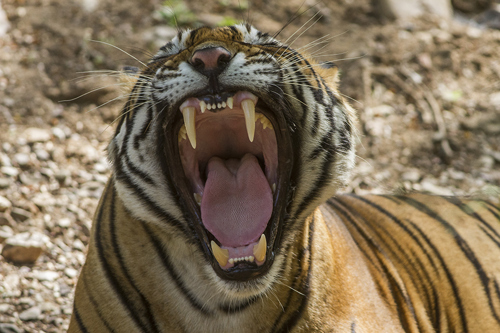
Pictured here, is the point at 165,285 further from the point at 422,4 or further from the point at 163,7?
the point at 422,4

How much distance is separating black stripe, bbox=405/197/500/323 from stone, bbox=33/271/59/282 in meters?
1.63

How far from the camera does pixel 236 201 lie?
1.67m

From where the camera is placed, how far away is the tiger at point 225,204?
Answer: 1514 mm

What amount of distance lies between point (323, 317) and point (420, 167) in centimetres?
232

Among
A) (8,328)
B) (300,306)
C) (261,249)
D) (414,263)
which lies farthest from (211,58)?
(8,328)

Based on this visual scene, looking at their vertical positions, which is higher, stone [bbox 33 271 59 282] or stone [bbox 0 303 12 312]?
stone [bbox 33 271 59 282]

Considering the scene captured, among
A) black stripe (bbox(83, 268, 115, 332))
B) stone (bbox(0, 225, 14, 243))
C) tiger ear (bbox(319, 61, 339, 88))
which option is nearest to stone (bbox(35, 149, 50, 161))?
stone (bbox(0, 225, 14, 243))

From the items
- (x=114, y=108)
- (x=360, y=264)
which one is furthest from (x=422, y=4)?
(x=360, y=264)

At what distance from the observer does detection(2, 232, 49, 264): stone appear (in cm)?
252

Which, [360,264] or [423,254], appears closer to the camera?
[360,264]

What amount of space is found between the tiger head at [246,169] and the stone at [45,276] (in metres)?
1.13

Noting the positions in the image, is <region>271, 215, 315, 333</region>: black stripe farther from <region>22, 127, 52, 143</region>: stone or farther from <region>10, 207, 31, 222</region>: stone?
<region>22, 127, 52, 143</region>: stone

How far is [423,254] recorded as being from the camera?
2268mm

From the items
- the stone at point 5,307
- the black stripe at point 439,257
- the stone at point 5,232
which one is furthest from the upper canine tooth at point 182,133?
the stone at point 5,232
